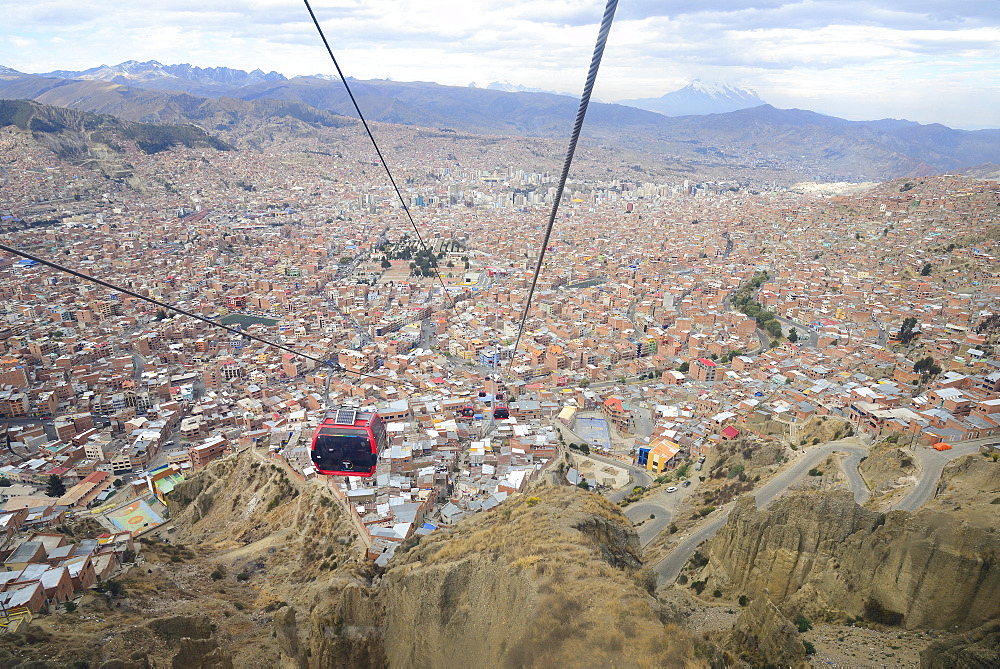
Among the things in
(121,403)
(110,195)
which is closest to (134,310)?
(121,403)

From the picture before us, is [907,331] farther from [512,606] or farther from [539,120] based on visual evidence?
[539,120]

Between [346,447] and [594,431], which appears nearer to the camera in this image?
[346,447]

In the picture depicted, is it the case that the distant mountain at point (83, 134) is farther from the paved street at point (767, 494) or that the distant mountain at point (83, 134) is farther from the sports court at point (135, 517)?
the paved street at point (767, 494)

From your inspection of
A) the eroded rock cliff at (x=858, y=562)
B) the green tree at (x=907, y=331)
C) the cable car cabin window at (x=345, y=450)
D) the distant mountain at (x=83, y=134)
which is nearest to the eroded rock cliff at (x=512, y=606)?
the cable car cabin window at (x=345, y=450)

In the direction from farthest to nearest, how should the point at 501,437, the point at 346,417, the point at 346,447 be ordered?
the point at 501,437
the point at 346,417
the point at 346,447

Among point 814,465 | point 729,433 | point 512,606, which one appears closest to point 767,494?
point 814,465

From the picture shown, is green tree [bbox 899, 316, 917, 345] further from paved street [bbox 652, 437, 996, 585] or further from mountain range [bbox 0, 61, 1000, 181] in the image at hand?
mountain range [bbox 0, 61, 1000, 181]
